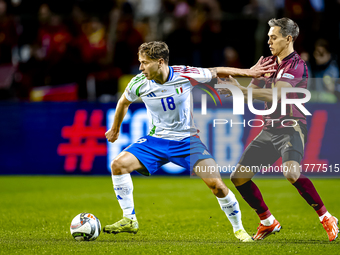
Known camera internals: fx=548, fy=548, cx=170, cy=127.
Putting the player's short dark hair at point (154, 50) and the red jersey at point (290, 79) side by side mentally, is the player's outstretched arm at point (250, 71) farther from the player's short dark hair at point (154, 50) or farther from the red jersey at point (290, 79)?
the player's short dark hair at point (154, 50)

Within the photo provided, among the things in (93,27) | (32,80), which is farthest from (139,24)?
(32,80)

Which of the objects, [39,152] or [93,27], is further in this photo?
[93,27]

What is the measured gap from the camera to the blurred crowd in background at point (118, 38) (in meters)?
11.4

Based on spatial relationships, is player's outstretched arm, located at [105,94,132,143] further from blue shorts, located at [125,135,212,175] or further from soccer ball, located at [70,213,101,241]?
soccer ball, located at [70,213,101,241]

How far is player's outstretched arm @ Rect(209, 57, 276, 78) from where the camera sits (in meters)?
5.61

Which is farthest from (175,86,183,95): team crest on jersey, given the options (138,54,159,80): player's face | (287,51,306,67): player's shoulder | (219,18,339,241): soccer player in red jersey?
(287,51,306,67): player's shoulder

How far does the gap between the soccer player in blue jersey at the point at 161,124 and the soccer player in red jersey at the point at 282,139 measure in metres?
0.22

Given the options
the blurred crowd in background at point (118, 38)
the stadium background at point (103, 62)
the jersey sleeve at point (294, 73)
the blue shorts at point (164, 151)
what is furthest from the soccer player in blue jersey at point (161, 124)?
the blurred crowd in background at point (118, 38)

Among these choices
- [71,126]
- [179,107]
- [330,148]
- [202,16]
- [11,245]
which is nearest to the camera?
[11,245]

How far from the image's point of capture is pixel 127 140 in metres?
10.7

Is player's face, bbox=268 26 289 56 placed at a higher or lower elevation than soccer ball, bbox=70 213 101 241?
higher

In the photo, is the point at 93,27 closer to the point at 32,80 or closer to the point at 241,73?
the point at 32,80

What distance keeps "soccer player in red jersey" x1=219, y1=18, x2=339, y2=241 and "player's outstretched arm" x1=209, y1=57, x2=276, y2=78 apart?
0.08 m

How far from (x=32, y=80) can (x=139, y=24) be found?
8.78 feet
